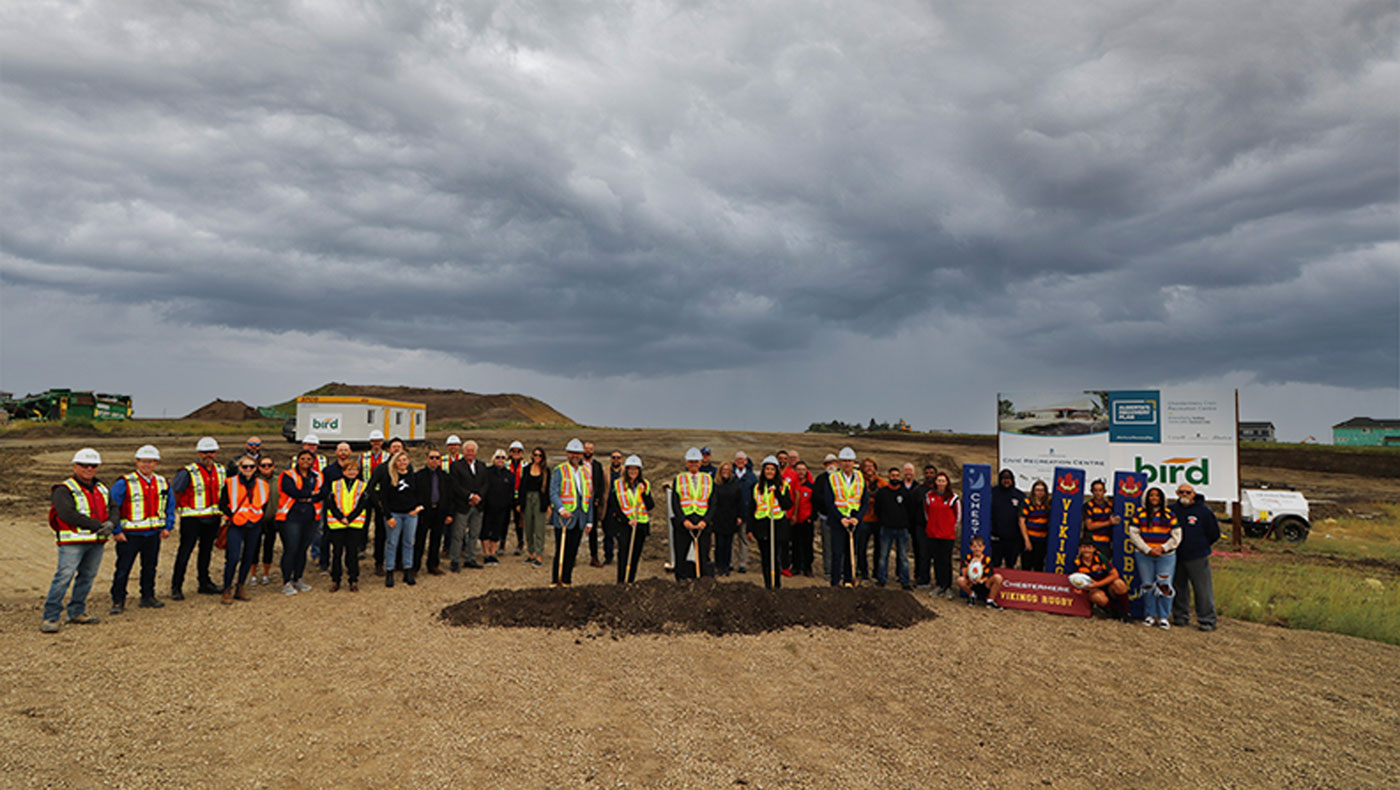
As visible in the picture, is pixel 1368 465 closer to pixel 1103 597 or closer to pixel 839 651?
pixel 1103 597

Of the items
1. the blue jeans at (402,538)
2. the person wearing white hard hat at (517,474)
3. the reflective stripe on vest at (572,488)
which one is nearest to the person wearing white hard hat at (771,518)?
the reflective stripe on vest at (572,488)

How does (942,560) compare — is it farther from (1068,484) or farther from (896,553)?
(1068,484)

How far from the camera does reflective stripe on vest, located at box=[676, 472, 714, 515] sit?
970 centimetres

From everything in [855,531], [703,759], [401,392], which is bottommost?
[703,759]

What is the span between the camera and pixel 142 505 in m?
8.03

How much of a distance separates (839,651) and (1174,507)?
493 cm

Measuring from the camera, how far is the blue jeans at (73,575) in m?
7.41

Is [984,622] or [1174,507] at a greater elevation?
[1174,507]

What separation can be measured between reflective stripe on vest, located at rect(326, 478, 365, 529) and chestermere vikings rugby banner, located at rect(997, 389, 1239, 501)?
493 inches

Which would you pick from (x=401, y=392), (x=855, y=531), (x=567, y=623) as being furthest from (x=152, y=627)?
(x=401, y=392)

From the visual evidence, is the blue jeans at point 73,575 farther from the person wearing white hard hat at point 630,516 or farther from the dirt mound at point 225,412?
the dirt mound at point 225,412

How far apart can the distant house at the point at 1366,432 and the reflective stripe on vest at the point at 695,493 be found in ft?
298

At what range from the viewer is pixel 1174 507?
8.94 meters

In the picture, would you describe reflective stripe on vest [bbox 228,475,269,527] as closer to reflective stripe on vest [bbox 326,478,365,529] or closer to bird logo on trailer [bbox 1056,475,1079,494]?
reflective stripe on vest [bbox 326,478,365,529]
